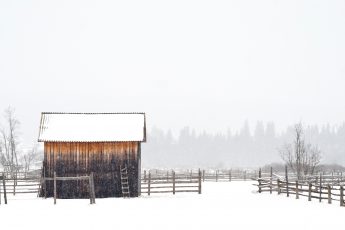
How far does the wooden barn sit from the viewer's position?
3097cm

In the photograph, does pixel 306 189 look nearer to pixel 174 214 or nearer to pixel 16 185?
pixel 174 214

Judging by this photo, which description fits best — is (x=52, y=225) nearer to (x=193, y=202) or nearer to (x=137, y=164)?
(x=193, y=202)

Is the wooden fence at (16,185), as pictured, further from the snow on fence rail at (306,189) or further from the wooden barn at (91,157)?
the snow on fence rail at (306,189)

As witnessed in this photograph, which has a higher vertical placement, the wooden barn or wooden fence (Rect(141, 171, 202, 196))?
the wooden barn

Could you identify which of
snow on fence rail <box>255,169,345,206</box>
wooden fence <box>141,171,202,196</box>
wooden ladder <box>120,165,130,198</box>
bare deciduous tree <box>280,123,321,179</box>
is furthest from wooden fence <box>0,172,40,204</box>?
bare deciduous tree <box>280,123,321,179</box>

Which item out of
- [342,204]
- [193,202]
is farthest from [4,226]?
[342,204]

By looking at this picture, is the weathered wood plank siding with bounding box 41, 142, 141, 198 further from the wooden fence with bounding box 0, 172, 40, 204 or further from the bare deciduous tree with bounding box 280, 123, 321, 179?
the bare deciduous tree with bounding box 280, 123, 321, 179

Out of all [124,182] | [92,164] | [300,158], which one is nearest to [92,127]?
[92,164]

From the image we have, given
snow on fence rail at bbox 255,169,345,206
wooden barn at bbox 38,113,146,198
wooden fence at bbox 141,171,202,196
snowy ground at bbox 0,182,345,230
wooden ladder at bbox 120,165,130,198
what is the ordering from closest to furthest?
snowy ground at bbox 0,182,345,230, snow on fence rail at bbox 255,169,345,206, wooden barn at bbox 38,113,146,198, wooden ladder at bbox 120,165,130,198, wooden fence at bbox 141,171,202,196

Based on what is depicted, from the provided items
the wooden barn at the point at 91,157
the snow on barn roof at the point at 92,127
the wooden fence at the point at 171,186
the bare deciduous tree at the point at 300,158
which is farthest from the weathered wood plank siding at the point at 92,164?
the bare deciduous tree at the point at 300,158

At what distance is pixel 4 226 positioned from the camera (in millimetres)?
18109

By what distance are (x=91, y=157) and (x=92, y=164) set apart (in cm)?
45

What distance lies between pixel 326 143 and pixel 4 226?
619 ft

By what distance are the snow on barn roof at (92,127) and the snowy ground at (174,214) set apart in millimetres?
4521
